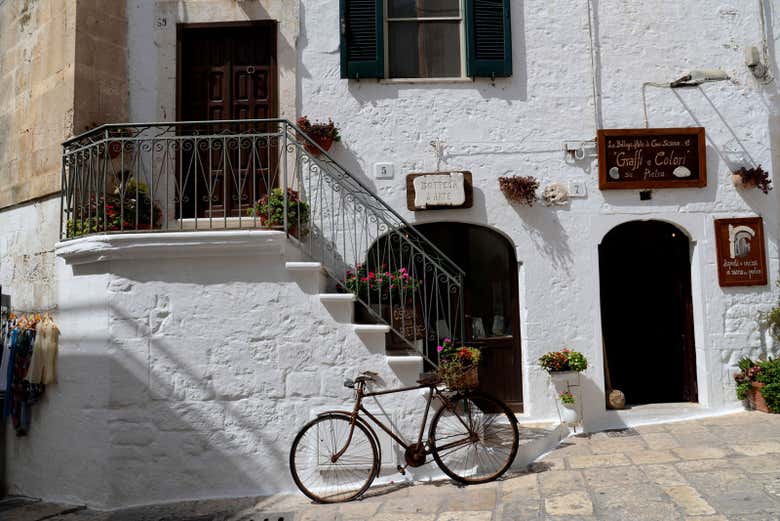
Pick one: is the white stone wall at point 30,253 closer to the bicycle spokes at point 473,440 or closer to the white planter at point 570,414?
the bicycle spokes at point 473,440

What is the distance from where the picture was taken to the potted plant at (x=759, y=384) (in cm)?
673

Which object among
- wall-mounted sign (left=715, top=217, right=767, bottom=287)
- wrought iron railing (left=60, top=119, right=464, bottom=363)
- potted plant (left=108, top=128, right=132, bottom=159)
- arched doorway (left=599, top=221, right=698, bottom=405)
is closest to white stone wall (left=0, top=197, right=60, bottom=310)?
wrought iron railing (left=60, top=119, right=464, bottom=363)

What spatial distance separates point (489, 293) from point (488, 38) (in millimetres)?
2977

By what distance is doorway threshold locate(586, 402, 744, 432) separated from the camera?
695cm

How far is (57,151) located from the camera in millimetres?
7094

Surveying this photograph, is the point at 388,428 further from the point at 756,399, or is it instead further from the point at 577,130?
the point at 756,399

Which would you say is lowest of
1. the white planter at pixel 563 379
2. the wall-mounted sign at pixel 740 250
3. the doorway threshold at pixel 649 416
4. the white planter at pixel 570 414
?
the doorway threshold at pixel 649 416

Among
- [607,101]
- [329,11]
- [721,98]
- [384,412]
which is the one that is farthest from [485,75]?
[384,412]

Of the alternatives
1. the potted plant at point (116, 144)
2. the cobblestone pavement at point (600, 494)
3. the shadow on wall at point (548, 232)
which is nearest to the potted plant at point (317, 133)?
the potted plant at point (116, 144)

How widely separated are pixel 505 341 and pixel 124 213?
4.39m

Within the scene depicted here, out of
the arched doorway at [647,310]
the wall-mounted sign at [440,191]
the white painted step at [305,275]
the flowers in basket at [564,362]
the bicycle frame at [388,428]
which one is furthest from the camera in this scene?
the arched doorway at [647,310]

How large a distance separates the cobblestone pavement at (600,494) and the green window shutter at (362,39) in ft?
15.0

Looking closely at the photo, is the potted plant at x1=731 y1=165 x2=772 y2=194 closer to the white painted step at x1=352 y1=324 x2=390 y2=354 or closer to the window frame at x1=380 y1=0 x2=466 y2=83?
the window frame at x1=380 y1=0 x2=466 y2=83

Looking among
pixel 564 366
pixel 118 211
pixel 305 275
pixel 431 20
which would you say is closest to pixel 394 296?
pixel 305 275
